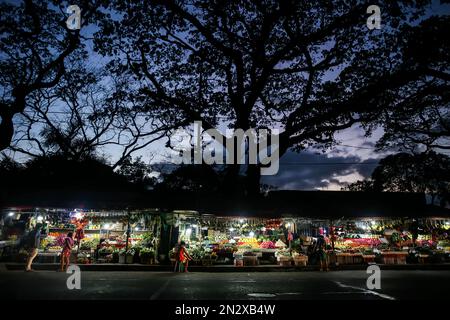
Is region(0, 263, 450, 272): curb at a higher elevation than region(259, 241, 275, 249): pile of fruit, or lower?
lower

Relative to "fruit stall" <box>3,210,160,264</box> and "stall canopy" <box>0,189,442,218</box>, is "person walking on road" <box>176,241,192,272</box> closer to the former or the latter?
"fruit stall" <box>3,210,160,264</box>

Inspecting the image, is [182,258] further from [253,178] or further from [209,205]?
[253,178]

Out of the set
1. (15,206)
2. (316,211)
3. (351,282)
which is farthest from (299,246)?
(15,206)

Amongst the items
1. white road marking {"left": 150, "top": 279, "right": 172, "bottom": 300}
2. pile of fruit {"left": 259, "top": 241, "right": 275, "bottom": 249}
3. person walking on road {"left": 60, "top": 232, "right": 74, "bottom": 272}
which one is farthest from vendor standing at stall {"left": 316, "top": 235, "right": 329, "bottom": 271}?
person walking on road {"left": 60, "top": 232, "right": 74, "bottom": 272}

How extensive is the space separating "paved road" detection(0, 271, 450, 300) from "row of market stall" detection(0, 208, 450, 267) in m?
3.48

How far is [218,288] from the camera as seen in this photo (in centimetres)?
1009

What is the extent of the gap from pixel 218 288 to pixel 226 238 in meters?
8.92

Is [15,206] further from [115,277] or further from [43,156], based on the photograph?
[43,156]

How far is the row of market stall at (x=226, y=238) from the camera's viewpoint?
16.1m

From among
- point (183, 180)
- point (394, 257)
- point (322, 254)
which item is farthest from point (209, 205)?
point (183, 180)

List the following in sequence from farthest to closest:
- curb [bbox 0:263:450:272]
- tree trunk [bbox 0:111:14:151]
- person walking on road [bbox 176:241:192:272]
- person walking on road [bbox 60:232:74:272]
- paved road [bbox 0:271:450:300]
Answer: tree trunk [bbox 0:111:14:151]
curb [bbox 0:263:450:272]
person walking on road [bbox 176:241:192:272]
person walking on road [bbox 60:232:74:272]
paved road [bbox 0:271:450:300]

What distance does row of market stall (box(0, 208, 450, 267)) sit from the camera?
634 inches

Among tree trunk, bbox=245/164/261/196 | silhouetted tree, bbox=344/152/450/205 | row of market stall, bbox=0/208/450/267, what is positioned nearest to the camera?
row of market stall, bbox=0/208/450/267

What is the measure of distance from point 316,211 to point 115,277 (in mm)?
11045
